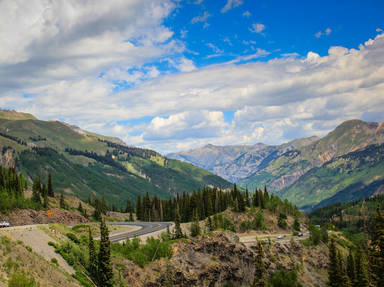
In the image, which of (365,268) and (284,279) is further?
(284,279)

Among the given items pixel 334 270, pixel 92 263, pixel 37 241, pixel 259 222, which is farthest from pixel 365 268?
pixel 37 241

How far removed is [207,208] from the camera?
536 feet

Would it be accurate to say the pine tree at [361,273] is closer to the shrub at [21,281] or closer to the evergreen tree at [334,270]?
the evergreen tree at [334,270]

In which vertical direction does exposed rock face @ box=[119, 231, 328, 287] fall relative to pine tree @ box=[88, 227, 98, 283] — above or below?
below

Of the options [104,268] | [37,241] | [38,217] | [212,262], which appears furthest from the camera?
→ [38,217]

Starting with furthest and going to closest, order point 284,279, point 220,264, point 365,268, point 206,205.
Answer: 1. point 206,205
2. point 284,279
3. point 365,268
4. point 220,264

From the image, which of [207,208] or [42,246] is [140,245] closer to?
[42,246]

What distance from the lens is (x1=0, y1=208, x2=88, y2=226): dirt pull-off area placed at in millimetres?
110925

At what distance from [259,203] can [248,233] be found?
86.6ft

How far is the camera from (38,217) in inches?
4825

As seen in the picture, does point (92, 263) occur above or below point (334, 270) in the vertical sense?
above

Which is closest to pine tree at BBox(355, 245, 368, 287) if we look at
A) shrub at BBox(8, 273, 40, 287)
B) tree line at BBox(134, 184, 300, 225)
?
tree line at BBox(134, 184, 300, 225)

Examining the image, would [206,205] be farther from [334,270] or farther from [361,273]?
[361,273]

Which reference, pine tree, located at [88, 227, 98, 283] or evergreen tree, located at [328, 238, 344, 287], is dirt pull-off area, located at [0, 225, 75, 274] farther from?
evergreen tree, located at [328, 238, 344, 287]
